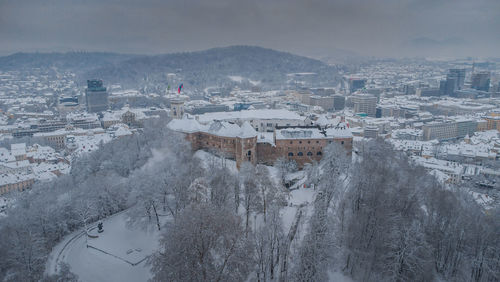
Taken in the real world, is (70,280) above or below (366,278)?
above

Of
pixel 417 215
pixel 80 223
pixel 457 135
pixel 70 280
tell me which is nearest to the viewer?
pixel 70 280

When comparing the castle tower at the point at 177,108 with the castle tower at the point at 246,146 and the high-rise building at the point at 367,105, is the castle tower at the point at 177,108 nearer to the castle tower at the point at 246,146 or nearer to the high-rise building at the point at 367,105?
the castle tower at the point at 246,146

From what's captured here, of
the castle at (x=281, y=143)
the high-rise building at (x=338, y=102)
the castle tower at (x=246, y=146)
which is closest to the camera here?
the castle tower at (x=246, y=146)

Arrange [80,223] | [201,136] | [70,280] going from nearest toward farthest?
1. [70,280]
2. [80,223]
3. [201,136]

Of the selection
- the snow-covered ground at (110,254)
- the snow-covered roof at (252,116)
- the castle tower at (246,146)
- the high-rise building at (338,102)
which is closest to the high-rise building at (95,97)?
the snow-covered roof at (252,116)

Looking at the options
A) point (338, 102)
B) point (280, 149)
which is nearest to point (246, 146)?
point (280, 149)

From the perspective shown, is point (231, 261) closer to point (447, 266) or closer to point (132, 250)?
point (132, 250)

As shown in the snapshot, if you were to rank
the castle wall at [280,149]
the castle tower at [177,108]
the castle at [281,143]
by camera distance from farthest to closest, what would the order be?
the castle tower at [177,108] < the castle at [281,143] < the castle wall at [280,149]

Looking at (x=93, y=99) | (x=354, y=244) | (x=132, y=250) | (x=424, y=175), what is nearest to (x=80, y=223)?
(x=132, y=250)
